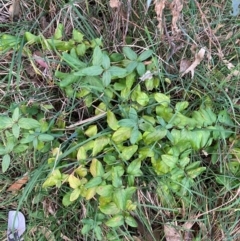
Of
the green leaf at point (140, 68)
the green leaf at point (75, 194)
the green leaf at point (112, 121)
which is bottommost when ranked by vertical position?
the green leaf at point (75, 194)

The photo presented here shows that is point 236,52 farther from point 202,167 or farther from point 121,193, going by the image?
point 121,193

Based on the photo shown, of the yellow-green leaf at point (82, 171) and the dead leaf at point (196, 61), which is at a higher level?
the dead leaf at point (196, 61)

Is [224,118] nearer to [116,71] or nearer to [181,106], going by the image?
[181,106]

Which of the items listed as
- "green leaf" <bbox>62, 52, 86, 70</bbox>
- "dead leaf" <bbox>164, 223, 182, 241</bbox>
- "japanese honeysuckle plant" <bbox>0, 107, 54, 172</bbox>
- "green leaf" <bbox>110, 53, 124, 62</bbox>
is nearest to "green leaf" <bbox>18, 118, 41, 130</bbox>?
"japanese honeysuckle plant" <bbox>0, 107, 54, 172</bbox>

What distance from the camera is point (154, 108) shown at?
1.30m

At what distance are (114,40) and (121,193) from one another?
1.71 ft

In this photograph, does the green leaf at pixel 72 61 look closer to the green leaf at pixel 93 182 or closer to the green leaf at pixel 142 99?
the green leaf at pixel 142 99

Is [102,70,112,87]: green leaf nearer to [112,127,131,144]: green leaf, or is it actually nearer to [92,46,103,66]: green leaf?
[92,46,103,66]: green leaf

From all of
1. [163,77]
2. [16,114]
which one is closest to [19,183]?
[16,114]

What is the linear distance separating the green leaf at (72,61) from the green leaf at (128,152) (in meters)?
0.29

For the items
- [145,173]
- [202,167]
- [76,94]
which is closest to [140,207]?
[145,173]

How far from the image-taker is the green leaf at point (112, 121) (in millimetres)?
1237

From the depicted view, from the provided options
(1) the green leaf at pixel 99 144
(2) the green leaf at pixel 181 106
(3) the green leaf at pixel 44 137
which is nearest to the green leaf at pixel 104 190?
(1) the green leaf at pixel 99 144

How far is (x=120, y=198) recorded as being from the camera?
122 cm
